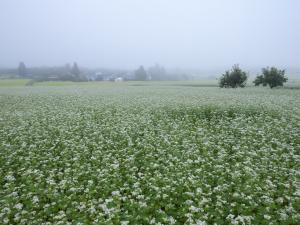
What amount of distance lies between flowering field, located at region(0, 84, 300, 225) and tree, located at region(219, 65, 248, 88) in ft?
146

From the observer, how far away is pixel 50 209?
955cm

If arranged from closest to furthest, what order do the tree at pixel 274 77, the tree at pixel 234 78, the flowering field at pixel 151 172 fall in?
the flowering field at pixel 151 172
the tree at pixel 274 77
the tree at pixel 234 78

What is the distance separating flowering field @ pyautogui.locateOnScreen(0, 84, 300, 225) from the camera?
30.3ft

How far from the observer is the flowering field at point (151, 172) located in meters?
9.23

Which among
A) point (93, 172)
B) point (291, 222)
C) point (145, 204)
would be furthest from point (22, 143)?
point (291, 222)

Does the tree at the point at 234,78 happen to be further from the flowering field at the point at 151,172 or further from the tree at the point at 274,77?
the flowering field at the point at 151,172

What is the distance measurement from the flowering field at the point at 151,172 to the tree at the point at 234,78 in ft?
146

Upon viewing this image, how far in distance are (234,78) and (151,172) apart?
57.8 meters

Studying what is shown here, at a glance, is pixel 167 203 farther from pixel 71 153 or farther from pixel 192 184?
pixel 71 153

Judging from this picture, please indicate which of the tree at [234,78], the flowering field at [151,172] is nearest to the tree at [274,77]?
the tree at [234,78]

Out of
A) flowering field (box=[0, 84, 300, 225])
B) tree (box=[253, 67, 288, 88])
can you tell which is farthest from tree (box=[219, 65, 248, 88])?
flowering field (box=[0, 84, 300, 225])

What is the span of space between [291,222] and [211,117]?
Answer: 1633 cm

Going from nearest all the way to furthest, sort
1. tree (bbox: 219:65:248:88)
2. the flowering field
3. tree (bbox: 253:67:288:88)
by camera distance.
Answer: the flowering field, tree (bbox: 253:67:288:88), tree (bbox: 219:65:248:88)

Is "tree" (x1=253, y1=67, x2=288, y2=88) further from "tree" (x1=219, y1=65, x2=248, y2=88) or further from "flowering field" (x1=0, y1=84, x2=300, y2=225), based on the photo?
"flowering field" (x1=0, y1=84, x2=300, y2=225)
